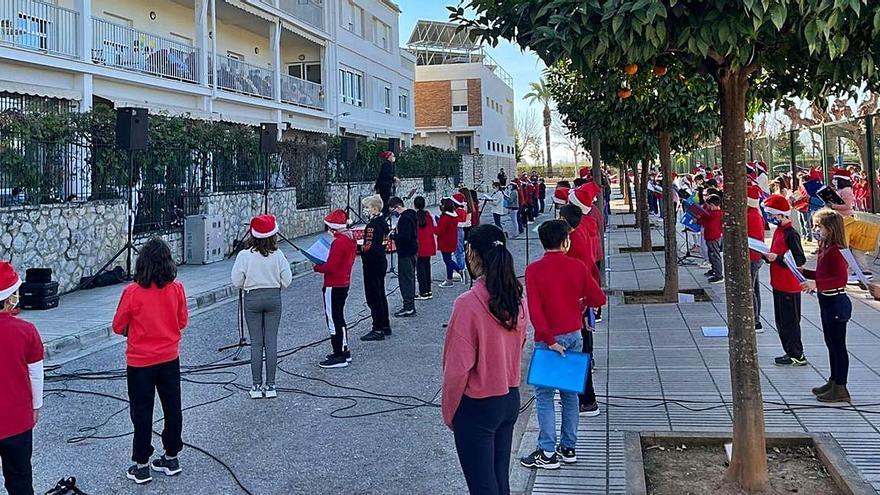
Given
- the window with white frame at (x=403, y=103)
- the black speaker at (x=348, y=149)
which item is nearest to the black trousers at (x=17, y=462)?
the black speaker at (x=348, y=149)

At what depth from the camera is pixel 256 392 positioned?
22.1 ft

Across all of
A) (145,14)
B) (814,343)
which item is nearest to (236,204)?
(145,14)

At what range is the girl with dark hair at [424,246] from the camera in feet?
38.4

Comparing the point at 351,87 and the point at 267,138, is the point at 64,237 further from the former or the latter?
the point at 351,87

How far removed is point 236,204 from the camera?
1792 centimetres

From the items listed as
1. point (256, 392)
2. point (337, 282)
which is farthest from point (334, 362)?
point (256, 392)

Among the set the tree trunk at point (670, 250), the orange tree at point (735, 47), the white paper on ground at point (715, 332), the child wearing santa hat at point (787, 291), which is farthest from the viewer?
the tree trunk at point (670, 250)

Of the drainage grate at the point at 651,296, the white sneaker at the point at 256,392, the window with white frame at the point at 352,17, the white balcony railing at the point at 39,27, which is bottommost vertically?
the white sneaker at the point at 256,392

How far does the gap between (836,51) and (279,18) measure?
2559 centimetres

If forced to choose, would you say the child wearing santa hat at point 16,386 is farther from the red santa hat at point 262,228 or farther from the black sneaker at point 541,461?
the black sneaker at point 541,461

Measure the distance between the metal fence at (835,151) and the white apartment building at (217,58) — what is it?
14.3 meters

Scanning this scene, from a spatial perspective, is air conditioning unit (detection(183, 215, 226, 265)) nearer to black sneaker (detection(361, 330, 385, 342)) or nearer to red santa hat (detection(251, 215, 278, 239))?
black sneaker (detection(361, 330, 385, 342))

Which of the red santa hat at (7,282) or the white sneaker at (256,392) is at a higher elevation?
the red santa hat at (7,282)

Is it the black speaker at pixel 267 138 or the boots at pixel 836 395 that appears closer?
the boots at pixel 836 395
